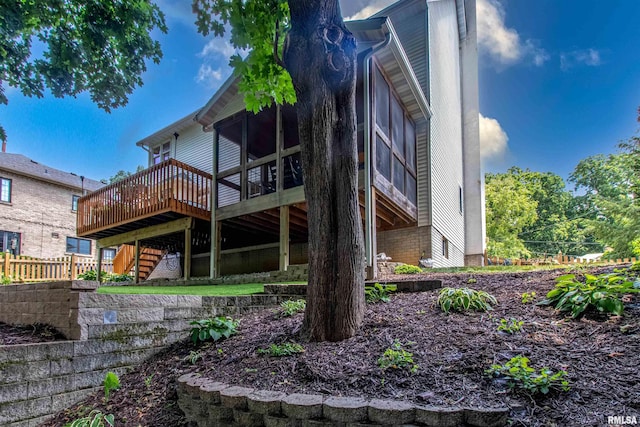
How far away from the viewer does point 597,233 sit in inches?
697

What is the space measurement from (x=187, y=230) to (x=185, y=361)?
7.64 metres

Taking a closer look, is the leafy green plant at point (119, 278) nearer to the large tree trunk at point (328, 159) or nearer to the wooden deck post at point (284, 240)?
the wooden deck post at point (284, 240)

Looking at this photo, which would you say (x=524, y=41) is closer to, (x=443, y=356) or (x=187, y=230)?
(x=187, y=230)

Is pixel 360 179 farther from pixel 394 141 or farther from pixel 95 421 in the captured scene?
pixel 95 421

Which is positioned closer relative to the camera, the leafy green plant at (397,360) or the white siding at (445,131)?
the leafy green plant at (397,360)

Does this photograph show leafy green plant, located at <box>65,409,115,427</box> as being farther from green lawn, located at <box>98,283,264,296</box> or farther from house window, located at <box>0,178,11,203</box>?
house window, located at <box>0,178,11,203</box>

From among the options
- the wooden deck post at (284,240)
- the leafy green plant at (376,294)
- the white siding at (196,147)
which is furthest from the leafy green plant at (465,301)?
the white siding at (196,147)

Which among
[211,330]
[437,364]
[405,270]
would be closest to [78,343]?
[211,330]

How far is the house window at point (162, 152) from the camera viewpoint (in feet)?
56.0

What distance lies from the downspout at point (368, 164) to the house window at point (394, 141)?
1.98 ft

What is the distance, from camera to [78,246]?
23.0 meters

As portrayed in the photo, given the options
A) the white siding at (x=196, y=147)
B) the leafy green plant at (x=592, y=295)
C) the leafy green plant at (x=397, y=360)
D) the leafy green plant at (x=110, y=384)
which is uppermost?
the white siding at (x=196, y=147)

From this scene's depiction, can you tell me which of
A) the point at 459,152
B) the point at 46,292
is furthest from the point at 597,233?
the point at 46,292

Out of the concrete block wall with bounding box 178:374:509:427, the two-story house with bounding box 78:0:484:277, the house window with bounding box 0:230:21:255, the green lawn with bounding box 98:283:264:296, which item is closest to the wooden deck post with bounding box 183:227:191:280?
the two-story house with bounding box 78:0:484:277
